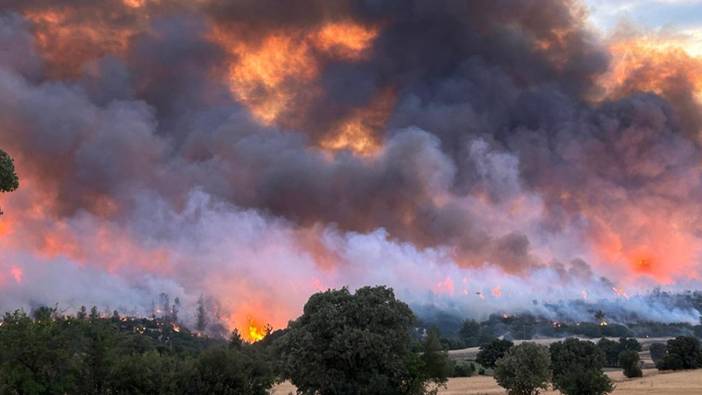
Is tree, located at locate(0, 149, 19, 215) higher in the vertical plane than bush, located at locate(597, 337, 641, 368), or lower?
higher

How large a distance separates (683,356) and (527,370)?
65.6 m

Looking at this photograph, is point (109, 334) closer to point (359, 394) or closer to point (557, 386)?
point (359, 394)

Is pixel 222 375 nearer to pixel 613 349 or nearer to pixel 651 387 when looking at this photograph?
pixel 651 387

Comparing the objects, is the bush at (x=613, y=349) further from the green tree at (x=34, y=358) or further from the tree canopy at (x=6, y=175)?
the tree canopy at (x=6, y=175)

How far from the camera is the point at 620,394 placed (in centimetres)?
7525

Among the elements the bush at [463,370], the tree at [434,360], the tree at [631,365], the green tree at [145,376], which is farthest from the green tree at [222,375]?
the tree at [631,365]

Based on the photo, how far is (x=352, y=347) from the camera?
54375 mm

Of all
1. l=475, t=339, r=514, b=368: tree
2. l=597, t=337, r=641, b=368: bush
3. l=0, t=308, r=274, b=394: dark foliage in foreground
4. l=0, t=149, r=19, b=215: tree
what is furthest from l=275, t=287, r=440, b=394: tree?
l=597, t=337, r=641, b=368: bush

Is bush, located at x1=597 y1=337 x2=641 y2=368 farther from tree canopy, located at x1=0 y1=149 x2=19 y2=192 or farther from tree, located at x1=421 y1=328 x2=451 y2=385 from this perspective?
tree canopy, located at x1=0 y1=149 x2=19 y2=192

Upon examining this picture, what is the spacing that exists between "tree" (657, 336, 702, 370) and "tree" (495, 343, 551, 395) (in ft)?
200

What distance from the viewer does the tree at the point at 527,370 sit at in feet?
248

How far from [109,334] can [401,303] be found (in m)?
26.5

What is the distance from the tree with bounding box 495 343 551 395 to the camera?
248 feet

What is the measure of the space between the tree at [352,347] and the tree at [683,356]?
86516 millimetres
